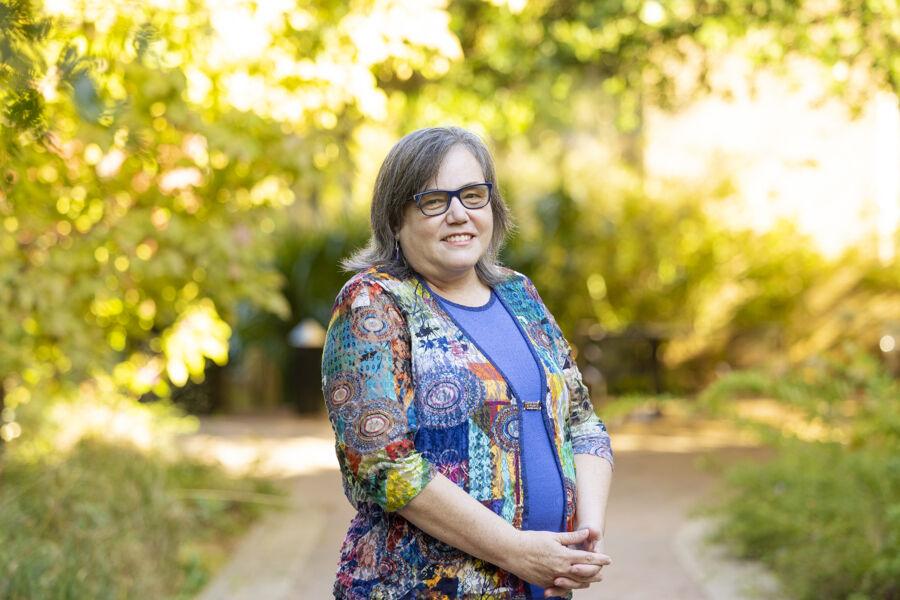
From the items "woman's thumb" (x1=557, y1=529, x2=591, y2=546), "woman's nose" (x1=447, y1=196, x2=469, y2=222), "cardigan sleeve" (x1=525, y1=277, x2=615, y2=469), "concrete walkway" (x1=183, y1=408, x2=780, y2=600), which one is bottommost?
"concrete walkway" (x1=183, y1=408, x2=780, y2=600)

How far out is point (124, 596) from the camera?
539cm

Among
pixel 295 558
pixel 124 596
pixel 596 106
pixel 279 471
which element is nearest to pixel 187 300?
pixel 295 558

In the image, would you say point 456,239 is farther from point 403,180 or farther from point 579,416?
point 579,416

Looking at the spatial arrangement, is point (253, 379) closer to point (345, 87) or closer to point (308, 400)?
point (308, 400)

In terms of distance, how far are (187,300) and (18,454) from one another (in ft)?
4.38

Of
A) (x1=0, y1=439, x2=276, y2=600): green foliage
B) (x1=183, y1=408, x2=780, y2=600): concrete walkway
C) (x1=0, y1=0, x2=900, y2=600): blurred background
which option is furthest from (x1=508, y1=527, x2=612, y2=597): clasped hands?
(x1=183, y1=408, x2=780, y2=600): concrete walkway

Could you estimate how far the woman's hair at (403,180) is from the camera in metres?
2.87

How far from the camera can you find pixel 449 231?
2869mm

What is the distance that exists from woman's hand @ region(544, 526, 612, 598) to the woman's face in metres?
0.63

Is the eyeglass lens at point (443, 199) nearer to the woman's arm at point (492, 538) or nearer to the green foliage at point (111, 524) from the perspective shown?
the woman's arm at point (492, 538)

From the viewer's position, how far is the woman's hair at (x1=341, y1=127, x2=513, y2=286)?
9.42 ft

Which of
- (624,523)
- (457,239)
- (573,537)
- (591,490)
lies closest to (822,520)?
(624,523)

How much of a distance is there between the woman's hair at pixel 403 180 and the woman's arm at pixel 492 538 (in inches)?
20.6

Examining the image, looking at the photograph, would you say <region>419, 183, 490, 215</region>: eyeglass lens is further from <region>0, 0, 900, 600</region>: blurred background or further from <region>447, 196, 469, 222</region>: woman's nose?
<region>0, 0, 900, 600</region>: blurred background
